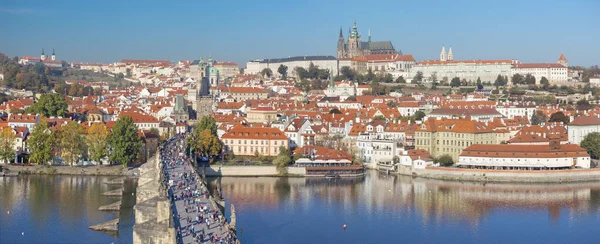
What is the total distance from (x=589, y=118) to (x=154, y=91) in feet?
113

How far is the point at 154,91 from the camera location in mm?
60781

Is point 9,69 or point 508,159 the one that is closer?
point 508,159

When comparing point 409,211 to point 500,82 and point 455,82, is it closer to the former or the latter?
point 455,82

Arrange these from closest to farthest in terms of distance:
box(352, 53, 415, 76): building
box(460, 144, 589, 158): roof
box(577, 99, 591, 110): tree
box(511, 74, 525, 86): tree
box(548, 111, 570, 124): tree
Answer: box(460, 144, 589, 158): roof < box(548, 111, 570, 124): tree < box(577, 99, 591, 110): tree < box(511, 74, 525, 86): tree < box(352, 53, 415, 76): building

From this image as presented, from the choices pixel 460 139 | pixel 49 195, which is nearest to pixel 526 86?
pixel 460 139

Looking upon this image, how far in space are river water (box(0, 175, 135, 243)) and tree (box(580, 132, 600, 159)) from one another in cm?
1605

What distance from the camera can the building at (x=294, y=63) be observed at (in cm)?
7281

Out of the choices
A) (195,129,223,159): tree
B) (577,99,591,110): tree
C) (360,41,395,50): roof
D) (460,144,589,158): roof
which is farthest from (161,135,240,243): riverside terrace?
(360,41,395,50): roof

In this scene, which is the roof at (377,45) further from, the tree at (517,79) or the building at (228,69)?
the tree at (517,79)

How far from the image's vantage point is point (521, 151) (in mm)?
28078

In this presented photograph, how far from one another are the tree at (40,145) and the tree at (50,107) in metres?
8.49

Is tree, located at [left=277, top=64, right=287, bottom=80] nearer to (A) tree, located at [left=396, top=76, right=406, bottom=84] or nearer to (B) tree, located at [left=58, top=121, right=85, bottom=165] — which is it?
(A) tree, located at [left=396, top=76, right=406, bottom=84]

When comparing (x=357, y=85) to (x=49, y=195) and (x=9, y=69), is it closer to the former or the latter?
(x=9, y=69)

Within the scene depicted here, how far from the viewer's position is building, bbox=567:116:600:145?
32969 millimetres
